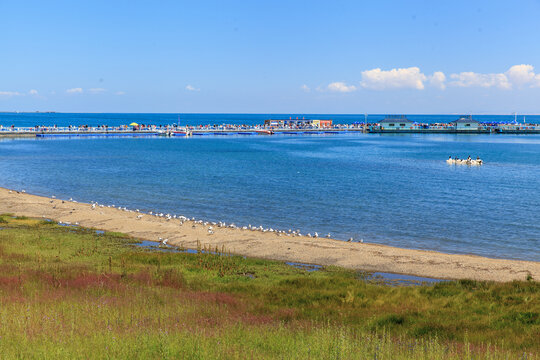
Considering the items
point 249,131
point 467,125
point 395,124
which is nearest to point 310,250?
point 249,131

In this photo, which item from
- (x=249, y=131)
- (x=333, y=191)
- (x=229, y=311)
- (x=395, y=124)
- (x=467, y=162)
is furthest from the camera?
(x=249, y=131)

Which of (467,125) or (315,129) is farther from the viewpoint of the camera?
(315,129)

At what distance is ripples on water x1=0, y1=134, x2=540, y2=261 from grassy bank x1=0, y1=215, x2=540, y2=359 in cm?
1162

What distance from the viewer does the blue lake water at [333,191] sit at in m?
31.6

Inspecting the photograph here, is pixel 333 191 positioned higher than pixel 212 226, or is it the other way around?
pixel 333 191

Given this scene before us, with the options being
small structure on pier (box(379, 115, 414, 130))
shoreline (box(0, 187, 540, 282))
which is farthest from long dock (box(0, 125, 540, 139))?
shoreline (box(0, 187, 540, 282))

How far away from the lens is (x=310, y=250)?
995 inches

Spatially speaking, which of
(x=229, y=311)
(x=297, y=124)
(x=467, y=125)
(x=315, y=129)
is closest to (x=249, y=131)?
(x=297, y=124)

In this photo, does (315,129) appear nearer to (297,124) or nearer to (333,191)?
(297,124)

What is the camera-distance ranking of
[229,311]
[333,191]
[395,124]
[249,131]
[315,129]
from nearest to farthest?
1. [229,311]
2. [333,191]
3. [395,124]
4. [249,131]
5. [315,129]

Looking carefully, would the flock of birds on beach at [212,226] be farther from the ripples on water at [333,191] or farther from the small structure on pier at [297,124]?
the small structure on pier at [297,124]

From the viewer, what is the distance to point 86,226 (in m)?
30.7

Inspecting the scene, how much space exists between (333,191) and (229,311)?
3700cm

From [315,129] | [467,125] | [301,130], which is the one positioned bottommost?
[301,130]
